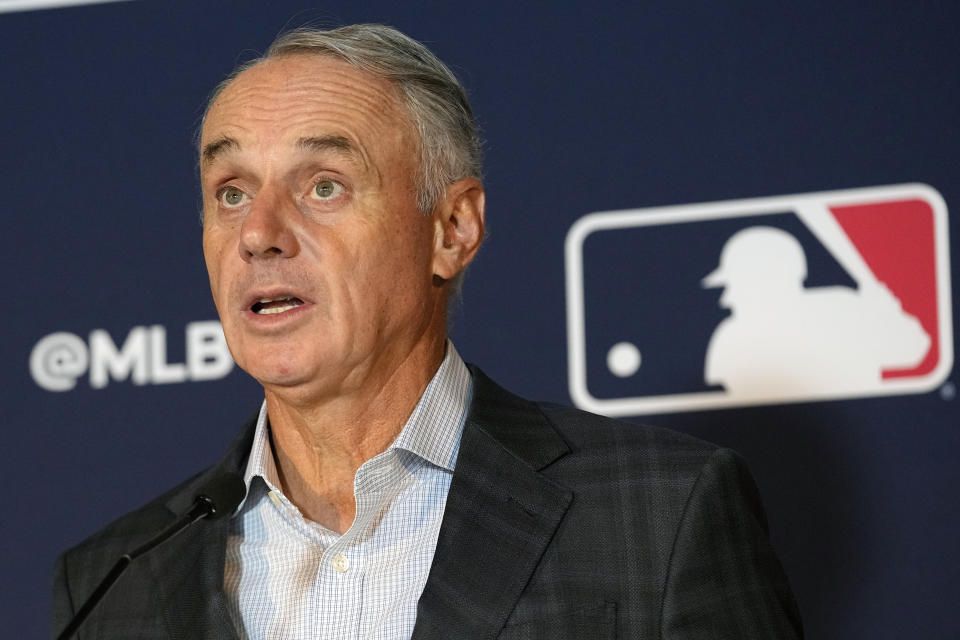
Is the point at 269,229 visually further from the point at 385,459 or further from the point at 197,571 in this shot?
the point at 197,571

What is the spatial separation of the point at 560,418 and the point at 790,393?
1.77ft

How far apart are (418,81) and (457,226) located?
0.24 meters

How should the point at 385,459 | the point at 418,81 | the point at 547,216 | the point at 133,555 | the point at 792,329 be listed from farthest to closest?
the point at 547,216, the point at 792,329, the point at 418,81, the point at 385,459, the point at 133,555

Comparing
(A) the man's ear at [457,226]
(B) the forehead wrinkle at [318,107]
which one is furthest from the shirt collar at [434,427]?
(B) the forehead wrinkle at [318,107]

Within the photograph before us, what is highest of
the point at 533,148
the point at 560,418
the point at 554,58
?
the point at 554,58

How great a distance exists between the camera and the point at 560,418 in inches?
86.8

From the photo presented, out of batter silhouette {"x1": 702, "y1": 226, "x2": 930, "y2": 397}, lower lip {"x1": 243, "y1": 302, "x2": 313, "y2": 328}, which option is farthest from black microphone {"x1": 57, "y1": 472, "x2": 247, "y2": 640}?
batter silhouette {"x1": 702, "y1": 226, "x2": 930, "y2": 397}

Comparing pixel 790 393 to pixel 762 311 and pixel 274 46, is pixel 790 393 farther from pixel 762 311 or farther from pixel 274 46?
pixel 274 46

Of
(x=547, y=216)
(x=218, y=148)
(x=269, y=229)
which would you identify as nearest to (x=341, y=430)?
(x=269, y=229)

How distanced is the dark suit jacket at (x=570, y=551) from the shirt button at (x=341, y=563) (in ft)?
0.49

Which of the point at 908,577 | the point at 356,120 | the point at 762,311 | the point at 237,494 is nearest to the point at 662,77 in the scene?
the point at 762,311

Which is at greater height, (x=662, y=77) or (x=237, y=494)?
(x=662, y=77)

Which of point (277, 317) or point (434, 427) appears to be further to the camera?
point (434, 427)

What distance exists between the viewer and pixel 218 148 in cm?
216
